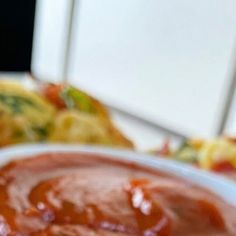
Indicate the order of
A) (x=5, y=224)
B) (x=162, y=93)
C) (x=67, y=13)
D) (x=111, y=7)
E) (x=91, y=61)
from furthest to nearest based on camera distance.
A: (x=162, y=93) → (x=67, y=13) → (x=91, y=61) → (x=111, y=7) → (x=5, y=224)

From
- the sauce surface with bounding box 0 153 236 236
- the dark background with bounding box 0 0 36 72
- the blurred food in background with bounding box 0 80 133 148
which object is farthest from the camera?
the dark background with bounding box 0 0 36 72

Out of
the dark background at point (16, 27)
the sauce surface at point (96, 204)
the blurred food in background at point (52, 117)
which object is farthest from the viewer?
the dark background at point (16, 27)

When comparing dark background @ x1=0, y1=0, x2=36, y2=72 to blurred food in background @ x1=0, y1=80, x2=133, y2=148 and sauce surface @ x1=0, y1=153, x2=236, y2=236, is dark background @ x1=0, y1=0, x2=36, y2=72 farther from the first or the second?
sauce surface @ x1=0, y1=153, x2=236, y2=236

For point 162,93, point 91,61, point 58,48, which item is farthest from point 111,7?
point 162,93

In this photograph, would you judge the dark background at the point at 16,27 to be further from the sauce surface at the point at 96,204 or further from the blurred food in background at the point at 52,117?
the sauce surface at the point at 96,204

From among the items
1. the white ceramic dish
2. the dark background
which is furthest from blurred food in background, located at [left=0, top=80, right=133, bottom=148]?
the dark background

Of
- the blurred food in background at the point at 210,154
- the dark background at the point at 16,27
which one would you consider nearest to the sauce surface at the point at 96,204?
the blurred food in background at the point at 210,154

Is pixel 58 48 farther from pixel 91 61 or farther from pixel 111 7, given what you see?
pixel 111 7
